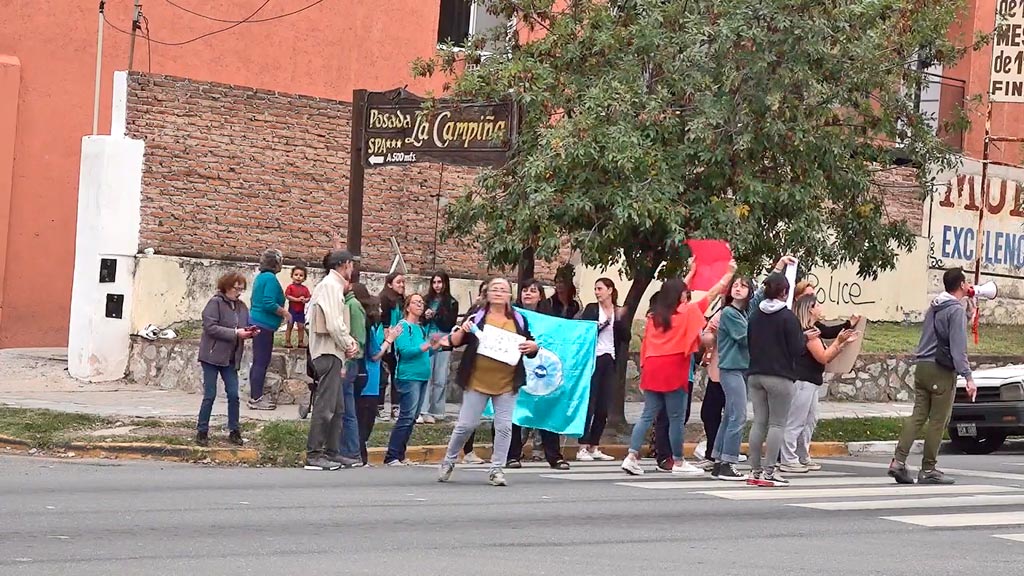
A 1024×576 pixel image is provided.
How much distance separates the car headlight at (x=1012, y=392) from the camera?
1770 cm

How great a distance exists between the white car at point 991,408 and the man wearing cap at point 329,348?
7541mm

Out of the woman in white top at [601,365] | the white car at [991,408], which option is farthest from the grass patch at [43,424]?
the white car at [991,408]

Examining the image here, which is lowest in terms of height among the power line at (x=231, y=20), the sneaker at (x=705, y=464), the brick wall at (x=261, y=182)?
the sneaker at (x=705, y=464)

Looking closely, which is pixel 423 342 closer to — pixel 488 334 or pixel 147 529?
pixel 488 334

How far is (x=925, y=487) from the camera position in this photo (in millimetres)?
13484

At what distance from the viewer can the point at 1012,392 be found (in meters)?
17.8

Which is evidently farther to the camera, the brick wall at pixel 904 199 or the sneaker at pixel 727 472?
the brick wall at pixel 904 199

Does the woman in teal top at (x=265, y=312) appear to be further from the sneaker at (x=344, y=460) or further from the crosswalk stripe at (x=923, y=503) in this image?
the crosswalk stripe at (x=923, y=503)

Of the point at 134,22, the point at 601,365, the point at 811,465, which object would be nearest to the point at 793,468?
the point at 811,465

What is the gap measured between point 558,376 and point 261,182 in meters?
8.05

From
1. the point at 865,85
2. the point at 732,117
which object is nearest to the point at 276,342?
the point at 732,117

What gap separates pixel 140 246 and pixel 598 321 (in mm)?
7415

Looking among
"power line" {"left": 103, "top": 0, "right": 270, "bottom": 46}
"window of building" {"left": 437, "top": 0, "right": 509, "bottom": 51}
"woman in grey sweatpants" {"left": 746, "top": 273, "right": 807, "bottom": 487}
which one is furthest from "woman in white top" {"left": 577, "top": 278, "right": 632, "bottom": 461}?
"window of building" {"left": 437, "top": 0, "right": 509, "bottom": 51}

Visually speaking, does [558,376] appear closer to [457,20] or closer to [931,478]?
[931,478]
